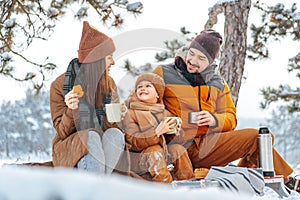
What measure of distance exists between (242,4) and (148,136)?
3025 mm

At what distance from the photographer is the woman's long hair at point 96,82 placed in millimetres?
2312

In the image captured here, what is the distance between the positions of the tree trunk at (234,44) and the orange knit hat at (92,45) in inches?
106

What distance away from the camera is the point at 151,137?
7.67ft

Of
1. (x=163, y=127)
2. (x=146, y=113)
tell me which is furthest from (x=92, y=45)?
(x=163, y=127)

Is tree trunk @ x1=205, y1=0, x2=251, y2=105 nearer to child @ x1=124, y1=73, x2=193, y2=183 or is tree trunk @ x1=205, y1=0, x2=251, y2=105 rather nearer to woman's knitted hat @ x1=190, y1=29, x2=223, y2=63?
woman's knitted hat @ x1=190, y1=29, x2=223, y2=63

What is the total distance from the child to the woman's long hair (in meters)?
0.15

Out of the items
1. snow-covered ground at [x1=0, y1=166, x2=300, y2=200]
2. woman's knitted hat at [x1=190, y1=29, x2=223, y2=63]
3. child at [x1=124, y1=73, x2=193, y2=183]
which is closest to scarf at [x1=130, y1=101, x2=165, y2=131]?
child at [x1=124, y1=73, x2=193, y2=183]

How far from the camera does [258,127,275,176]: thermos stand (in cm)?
254

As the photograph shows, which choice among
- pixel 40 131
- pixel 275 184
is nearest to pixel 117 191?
pixel 275 184

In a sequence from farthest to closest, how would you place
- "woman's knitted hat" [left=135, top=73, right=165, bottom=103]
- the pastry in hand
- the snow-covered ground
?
"woman's knitted hat" [left=135, top=73, right=165, bottom=103]
the pastry in hand
the snow-covered ground

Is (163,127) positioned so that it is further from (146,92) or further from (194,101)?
(194,101)

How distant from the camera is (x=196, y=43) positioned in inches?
111

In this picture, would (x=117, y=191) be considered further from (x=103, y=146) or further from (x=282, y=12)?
(x=282, y=12)

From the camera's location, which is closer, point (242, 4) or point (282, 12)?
point (242, 4)
